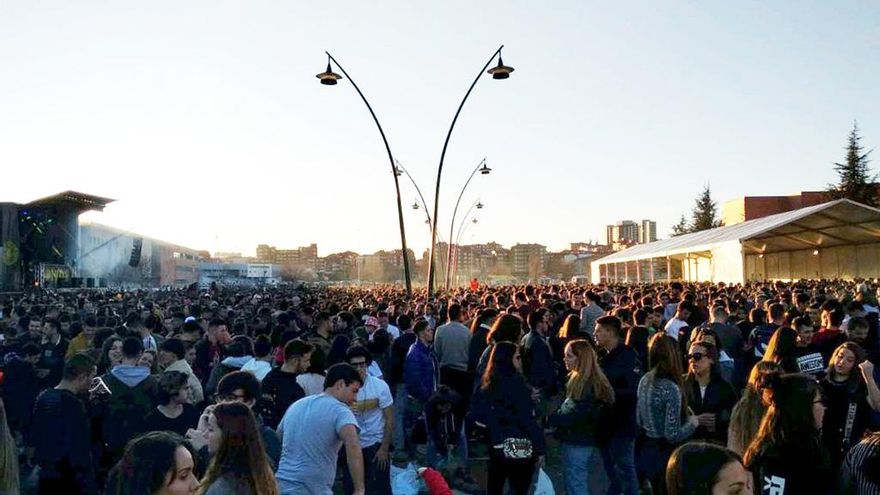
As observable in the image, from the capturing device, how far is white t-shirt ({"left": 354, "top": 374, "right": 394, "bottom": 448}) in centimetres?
616

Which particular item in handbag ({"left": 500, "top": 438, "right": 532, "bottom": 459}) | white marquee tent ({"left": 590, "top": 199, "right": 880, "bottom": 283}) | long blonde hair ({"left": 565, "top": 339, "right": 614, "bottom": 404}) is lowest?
handbag ({"left": 500, "top": 438, "right": 532, "bottom": 459})

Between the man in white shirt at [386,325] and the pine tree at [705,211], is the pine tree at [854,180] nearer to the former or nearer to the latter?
the pine tree at [705,211]

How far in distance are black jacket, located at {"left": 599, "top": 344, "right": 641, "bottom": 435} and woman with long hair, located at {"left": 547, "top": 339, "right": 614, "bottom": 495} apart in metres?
0.30

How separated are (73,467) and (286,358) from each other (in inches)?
69.0

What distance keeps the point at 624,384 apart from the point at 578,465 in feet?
2.65

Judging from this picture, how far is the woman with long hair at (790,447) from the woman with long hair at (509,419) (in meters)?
2.24

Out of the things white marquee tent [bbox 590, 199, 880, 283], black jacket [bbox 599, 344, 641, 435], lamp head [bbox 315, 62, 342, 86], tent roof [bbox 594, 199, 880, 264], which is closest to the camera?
black jacket [bbox 599, 344, 641, 435]

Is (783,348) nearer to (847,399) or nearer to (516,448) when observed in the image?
(847,399)

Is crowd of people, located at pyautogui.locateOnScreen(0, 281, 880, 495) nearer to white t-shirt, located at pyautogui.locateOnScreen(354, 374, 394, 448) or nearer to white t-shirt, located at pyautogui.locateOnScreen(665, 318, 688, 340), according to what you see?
white t-shirt, located at pyautogui.locateOnScreen(354, 374, 394, 448)

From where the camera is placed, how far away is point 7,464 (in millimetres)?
3646

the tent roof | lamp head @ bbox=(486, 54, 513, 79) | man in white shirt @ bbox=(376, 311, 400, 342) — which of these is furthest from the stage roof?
man in white shirt @ bbox=(376, 311, 400, 342)

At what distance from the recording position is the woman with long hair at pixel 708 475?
254 cm

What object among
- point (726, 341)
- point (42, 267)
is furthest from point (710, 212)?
point (726, 341)

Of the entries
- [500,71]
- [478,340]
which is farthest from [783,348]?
[500,71]
